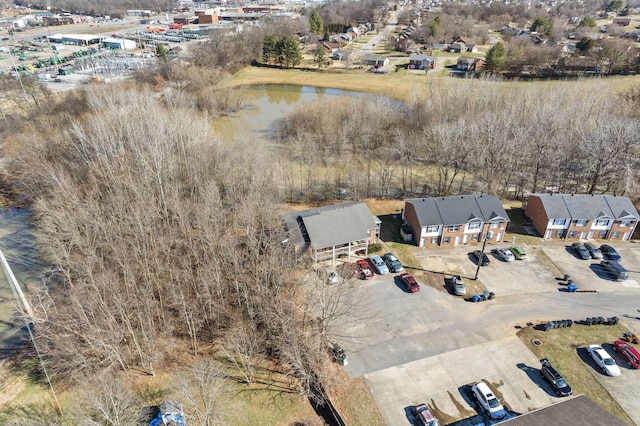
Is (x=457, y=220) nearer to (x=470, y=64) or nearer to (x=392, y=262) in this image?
(x=392, y=262)

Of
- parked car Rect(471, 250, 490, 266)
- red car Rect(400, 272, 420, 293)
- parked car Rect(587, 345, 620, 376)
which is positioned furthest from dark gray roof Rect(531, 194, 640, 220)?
red car Rect(400, 272, 420, 293)

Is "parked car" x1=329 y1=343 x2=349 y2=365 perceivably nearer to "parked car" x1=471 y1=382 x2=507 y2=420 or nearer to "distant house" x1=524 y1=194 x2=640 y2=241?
"parked car" x1=471 y1=382 x2=507 y2=420

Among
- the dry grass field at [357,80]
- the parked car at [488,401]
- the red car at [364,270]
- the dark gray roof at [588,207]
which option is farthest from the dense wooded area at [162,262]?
the dry grass field at [357,80]

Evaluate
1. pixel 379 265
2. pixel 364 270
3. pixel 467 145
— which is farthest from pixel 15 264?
pixel 467 145

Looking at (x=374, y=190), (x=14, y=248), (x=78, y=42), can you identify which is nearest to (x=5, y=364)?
(x=14, y=248)

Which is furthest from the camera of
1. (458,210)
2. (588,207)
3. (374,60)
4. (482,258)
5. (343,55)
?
(343,55)

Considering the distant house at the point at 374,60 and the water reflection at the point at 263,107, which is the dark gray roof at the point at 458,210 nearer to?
the water reflection at the point at 263,107

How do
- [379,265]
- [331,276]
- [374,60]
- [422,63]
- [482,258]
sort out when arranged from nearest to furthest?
[331,276] → [379,265] → [482,258] → [422,63] → [374,60]
